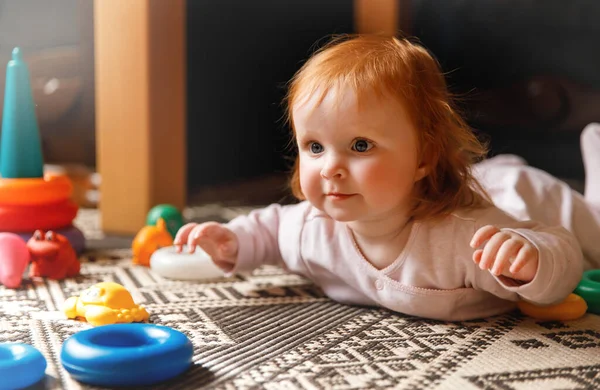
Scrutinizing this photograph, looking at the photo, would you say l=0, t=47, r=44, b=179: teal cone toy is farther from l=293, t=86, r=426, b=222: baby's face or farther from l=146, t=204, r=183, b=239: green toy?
l=293, t=86, r=426, b=222: baby's face

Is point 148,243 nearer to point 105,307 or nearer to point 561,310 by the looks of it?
point 105,307

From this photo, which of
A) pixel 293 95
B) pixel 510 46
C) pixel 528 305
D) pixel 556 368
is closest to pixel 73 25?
pixel 293 95

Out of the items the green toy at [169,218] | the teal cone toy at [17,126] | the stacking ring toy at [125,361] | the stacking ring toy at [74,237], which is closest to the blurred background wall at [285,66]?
the teal cone toy at [17,126]

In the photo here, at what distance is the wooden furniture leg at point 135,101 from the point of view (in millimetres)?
1368

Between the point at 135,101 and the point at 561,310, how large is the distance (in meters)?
0.87

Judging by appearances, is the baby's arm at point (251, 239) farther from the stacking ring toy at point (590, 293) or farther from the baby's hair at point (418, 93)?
the stacking ring toy at point (590, 293)

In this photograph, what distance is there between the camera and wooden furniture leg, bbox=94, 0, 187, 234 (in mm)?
1368

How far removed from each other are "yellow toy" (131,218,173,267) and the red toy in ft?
0.38

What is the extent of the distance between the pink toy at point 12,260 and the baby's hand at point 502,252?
615 millimetres

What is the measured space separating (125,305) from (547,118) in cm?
114

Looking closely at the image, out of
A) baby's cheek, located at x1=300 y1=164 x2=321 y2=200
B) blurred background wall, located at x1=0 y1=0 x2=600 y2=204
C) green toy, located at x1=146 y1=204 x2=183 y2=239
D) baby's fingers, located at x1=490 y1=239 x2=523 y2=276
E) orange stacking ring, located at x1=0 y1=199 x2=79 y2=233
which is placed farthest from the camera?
blurred background wall, located at x1=0 y1=0 x2=600 y2=204

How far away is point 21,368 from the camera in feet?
2.01

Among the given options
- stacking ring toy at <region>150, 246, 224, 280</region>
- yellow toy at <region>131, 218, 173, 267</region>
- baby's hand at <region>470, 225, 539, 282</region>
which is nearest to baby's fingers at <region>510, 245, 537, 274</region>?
baby's hand at <region>470, 225, 539, 282</region>

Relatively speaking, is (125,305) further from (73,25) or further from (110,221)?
(73,25)
